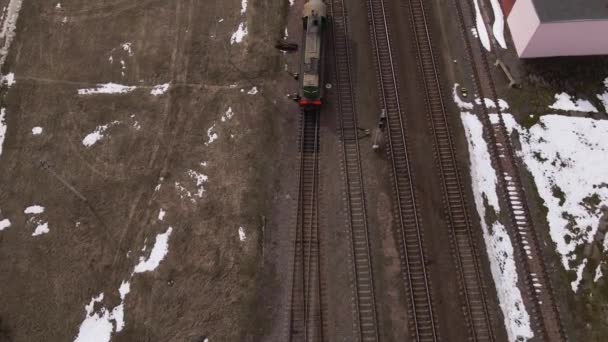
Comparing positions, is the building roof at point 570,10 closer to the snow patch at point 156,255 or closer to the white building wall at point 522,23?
the white building wall at point 522,23

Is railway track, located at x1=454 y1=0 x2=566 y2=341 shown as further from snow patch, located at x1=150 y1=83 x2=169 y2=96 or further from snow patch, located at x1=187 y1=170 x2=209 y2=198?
snow patch, located at x1=150 y1=83 x2=169 y2=96

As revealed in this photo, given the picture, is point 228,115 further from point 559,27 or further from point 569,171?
point 559,27

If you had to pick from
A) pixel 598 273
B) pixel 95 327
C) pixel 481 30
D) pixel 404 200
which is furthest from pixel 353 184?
pixel 95 327

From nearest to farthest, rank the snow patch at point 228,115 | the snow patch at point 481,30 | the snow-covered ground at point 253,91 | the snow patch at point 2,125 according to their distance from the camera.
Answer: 1. the snow patch at point 2,125
2. the snow patch at point 228,115
3. the snow-covered ground at point 253,91
4. the snow patch at point 481,30

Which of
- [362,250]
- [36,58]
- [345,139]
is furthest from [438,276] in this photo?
[36,58]

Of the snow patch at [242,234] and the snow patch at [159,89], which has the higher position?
the snow patch at [159,89]

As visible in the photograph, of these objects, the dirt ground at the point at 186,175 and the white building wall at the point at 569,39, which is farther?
the white building wall at the point at 569,39

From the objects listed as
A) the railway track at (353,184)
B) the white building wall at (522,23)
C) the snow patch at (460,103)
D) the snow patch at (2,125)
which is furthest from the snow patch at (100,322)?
the white building wall at (522,23)

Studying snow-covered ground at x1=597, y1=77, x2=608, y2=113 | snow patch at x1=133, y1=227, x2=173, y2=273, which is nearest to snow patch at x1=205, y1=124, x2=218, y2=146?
snow patch at x1=133, y1=227, x2=173, y2=273
